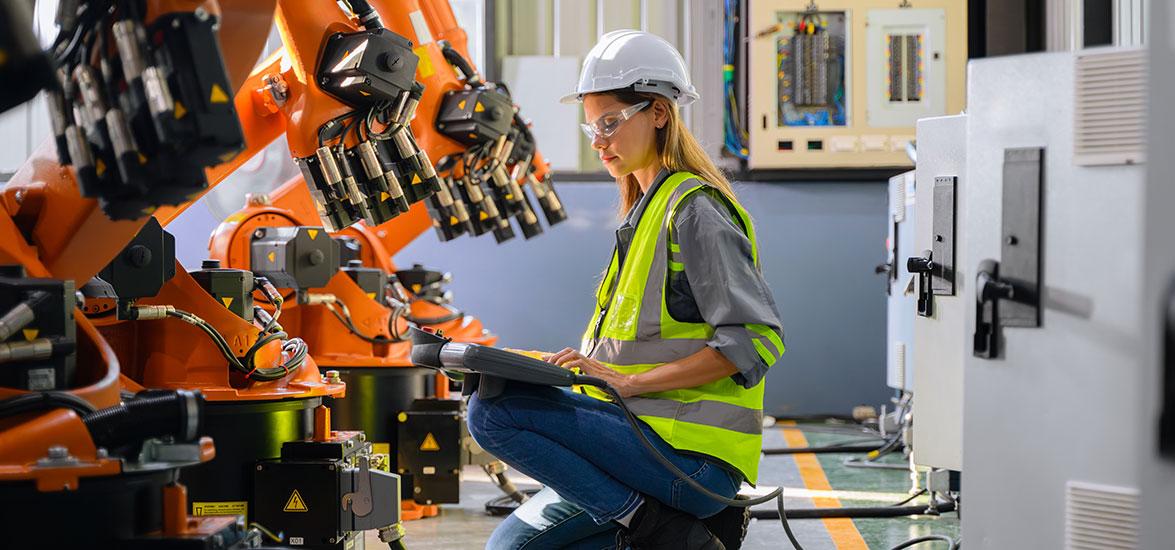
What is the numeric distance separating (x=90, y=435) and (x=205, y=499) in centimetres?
108

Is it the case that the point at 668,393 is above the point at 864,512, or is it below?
above

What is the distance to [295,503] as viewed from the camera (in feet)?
9.90

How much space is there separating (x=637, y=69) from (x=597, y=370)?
0.76 m

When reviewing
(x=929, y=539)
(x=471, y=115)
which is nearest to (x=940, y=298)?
Result: (x=929, y=539)

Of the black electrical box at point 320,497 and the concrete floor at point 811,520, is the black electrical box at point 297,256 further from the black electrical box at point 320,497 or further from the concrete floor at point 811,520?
the black electrical box at point 320,497

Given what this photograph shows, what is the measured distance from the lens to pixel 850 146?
27.2ft

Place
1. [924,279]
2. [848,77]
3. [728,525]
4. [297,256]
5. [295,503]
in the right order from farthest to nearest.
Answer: [848,77]
[924,279]
[297,256]
[295,503]
[728,525]

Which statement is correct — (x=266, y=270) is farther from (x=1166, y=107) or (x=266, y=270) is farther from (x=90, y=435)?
(x=1166, y=107)

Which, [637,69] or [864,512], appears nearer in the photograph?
[637,69]

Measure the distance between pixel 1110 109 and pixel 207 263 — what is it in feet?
8.10

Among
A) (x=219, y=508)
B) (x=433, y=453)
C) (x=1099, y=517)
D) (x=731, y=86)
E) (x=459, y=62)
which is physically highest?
(x=731, y=86)

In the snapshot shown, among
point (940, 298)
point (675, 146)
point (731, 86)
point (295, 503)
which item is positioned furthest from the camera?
point (731, 86)

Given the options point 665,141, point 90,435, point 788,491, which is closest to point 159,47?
point 90,435

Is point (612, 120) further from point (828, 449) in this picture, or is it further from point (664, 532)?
point (828, 449)
